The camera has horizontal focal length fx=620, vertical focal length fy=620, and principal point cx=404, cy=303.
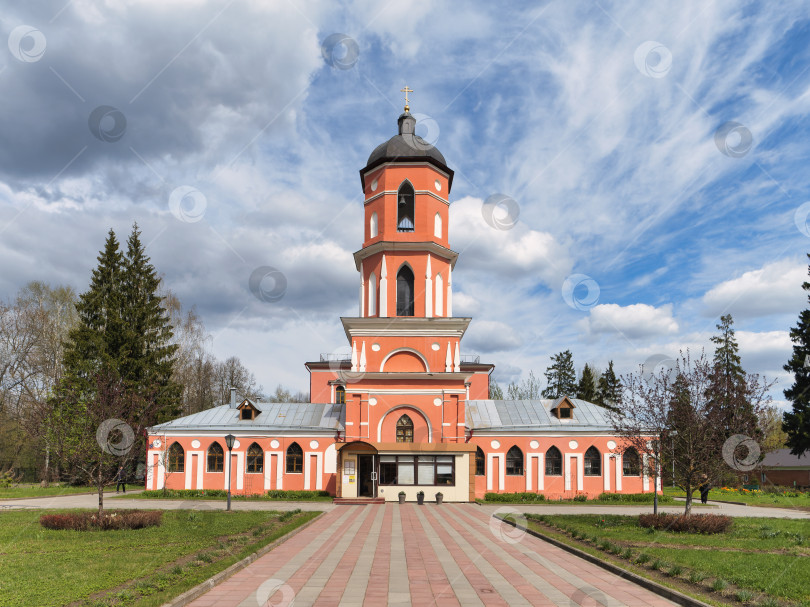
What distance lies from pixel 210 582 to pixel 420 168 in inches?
1032

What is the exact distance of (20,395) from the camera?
44219mm

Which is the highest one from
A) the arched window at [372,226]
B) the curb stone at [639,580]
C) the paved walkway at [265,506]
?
the arched window at [372,226]

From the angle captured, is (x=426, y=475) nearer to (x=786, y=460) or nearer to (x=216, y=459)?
(x=216, y=459)

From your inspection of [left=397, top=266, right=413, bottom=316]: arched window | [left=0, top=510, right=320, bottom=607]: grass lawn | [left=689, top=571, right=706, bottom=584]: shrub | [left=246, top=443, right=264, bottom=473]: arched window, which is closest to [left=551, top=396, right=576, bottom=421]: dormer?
[left=397, top=266, right=413, bottom=316]: arched window

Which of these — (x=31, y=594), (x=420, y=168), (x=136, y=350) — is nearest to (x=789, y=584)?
(x=31, y=594)

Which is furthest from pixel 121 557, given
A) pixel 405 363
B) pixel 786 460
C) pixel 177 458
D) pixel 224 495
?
pixel 786 460

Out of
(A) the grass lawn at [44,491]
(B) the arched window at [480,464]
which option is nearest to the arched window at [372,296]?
(B) the arched window at [480,464]

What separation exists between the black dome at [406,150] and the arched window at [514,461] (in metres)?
15.9

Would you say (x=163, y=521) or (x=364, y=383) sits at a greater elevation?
(x=364, y=383)

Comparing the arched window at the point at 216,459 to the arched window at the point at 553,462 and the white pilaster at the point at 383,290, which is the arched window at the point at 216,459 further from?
the arched window at the point at 553,462

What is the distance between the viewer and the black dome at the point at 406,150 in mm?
33281

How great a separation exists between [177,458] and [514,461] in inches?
762

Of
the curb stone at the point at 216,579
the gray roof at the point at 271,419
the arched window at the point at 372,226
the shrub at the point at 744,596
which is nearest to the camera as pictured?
the curb stone at the point at 216,579

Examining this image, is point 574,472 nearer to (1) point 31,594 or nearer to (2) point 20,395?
(1) point 31,594
